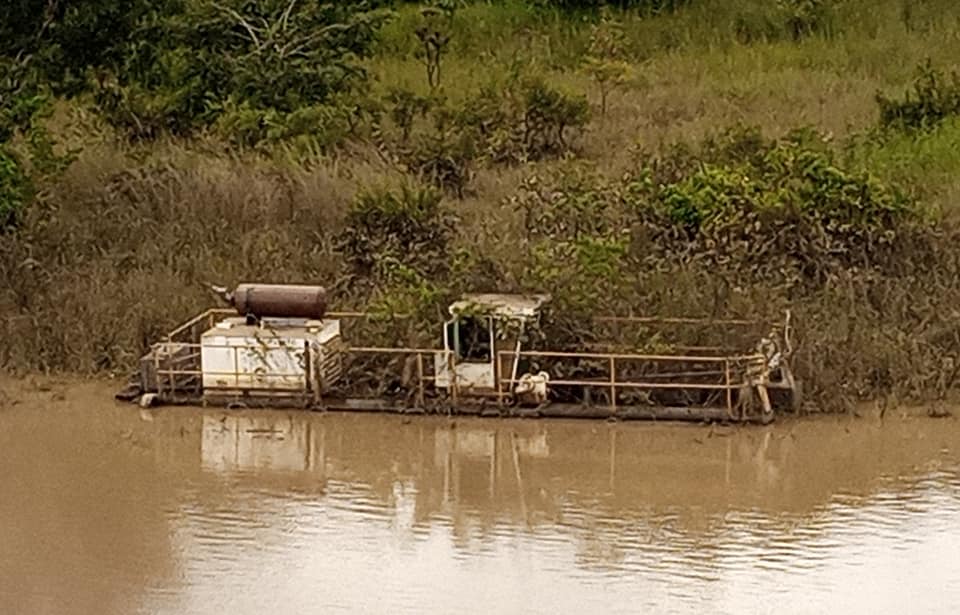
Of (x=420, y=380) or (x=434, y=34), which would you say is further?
(x=434, y=34)

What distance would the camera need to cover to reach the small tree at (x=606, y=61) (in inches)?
705

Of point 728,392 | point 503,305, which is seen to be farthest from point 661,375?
point 503,305

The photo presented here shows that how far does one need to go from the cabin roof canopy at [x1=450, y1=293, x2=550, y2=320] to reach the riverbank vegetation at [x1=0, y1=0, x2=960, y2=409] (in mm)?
146

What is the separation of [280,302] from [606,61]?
7.52 meters

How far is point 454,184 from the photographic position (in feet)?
49.2

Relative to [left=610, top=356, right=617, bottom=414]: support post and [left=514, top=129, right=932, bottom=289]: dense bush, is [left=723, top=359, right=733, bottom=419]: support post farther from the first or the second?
[left=514, top=129, right=932, bottom=289]: dense bush

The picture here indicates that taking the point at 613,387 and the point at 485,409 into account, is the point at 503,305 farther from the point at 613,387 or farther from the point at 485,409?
the point at 613,387

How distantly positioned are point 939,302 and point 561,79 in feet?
24.1

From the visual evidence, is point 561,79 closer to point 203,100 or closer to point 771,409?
point 203,100

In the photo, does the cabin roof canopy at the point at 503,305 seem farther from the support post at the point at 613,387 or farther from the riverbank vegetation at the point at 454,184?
the support post at the point at 613,387

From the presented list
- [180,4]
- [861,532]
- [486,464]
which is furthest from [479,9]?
[861,532]

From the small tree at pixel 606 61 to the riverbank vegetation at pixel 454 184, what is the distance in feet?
0.12

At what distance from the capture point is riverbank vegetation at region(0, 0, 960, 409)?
12219mm

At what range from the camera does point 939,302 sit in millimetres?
12305
